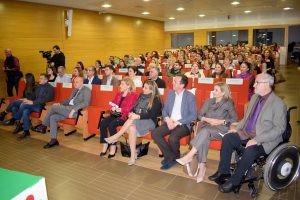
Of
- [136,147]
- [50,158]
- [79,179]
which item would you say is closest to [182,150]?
[136,147]

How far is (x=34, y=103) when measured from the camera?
16.1 ft

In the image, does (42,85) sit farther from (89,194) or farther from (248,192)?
(248,192)

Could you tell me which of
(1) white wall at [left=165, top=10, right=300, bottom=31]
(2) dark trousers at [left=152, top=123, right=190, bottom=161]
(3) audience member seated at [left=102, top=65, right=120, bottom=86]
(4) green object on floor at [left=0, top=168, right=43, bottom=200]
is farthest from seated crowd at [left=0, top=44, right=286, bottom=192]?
(1) white wall at [left=165, top=10, right=300, bottom=31]

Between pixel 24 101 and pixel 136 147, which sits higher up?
pixel 24 101

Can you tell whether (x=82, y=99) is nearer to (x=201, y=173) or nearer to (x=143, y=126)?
(x=143, y=126)

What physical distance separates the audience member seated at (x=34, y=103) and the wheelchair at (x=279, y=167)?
388cm

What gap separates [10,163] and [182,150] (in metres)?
2.58

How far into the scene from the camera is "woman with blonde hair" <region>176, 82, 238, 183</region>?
309 cm

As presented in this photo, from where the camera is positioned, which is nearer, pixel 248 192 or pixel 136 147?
pixel 248 192

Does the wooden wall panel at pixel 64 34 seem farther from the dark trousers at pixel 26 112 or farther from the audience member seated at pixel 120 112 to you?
the audience member seated at pixel 120 112

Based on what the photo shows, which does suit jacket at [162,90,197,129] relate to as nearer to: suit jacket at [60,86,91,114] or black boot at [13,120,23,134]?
suit jacket at [60,86,91,114]

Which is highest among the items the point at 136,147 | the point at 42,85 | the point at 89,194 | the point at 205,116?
the point at 42,85

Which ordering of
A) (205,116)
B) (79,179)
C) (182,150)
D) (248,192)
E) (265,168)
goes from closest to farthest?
(265,168), (248,192), (79,179), (205,116), (182,150)

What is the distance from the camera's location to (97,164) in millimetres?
3688
